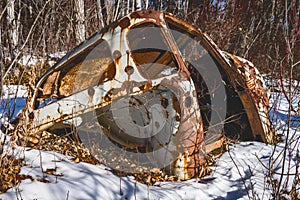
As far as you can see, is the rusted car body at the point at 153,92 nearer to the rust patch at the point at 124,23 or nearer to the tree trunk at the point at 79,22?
the rust patch at the point at 124,23

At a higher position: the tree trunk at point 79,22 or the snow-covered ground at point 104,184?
the tree trunk at point 79,22

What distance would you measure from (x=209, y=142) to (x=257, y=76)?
109cm

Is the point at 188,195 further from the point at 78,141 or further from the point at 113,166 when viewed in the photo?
the point at 78,141

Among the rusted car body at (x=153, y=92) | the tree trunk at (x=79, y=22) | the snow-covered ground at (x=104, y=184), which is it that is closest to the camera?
the snow-covered ground at (x=104, y=184)

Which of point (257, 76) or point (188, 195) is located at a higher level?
point (257, 76)

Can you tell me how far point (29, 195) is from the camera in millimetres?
1901

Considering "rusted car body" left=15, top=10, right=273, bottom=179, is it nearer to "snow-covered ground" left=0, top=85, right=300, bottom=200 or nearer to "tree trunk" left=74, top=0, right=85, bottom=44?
"snow-covered ground" left=0, top=85, right=300, bottom=200

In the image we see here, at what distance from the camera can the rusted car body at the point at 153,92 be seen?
2793 millimetres

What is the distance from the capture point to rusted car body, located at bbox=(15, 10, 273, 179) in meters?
2.79

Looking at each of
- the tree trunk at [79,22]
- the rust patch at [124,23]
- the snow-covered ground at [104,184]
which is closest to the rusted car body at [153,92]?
the rust patch at [124,23]

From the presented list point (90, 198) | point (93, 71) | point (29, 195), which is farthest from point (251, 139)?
point (29, 195)

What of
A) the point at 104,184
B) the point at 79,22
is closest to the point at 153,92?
the point at 104,184

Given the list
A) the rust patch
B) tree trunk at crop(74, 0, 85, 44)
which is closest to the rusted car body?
the rust patch

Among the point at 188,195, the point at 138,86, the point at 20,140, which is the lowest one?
the point at 188,195
